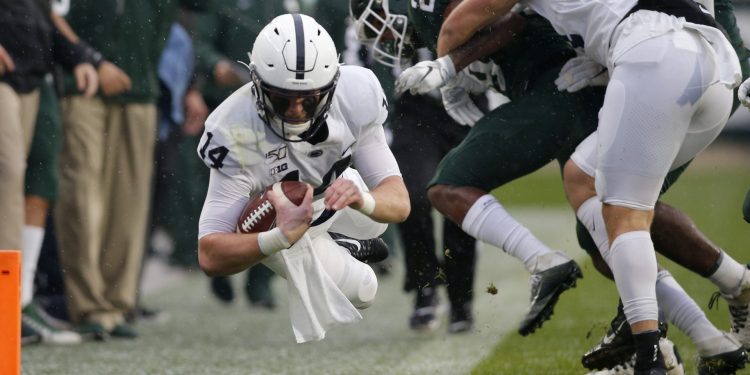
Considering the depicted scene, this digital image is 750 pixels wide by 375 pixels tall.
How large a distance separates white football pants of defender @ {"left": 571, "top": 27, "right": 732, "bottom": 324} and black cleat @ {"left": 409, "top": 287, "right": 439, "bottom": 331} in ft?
7.36

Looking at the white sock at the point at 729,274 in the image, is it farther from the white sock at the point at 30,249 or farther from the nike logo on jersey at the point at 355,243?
the white sock at the point at 30,249

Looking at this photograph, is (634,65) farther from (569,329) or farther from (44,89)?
(44,89)

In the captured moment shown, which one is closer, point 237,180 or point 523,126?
point 237,180

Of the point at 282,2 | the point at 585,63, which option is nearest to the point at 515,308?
the point at 282,2

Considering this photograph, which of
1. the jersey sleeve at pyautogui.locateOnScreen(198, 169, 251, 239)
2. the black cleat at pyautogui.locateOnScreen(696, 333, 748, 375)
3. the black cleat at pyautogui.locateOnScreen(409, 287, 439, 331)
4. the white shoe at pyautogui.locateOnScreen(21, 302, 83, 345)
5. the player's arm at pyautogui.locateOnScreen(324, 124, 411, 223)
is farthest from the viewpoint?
the black cleat at pyautogui.locateOnScreen(409, 287, 439, 331)

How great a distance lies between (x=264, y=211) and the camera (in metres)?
3.96

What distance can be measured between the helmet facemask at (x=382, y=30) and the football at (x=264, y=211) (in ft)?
3.37

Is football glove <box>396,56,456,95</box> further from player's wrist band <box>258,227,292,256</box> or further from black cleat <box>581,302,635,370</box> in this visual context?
black cleat <box>581,302,635,370</box>

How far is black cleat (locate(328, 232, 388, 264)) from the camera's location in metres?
4.35

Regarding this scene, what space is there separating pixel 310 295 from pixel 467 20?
103 cm

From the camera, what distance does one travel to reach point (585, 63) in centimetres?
452

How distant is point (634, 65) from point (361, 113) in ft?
2.76

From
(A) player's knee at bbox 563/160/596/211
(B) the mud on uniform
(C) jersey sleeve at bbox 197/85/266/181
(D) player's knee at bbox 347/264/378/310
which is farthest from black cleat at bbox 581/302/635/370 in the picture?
(C) jersey sleeve at bbox 197/85/266/181

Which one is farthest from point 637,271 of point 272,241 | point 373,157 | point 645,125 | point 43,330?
point 43,330
